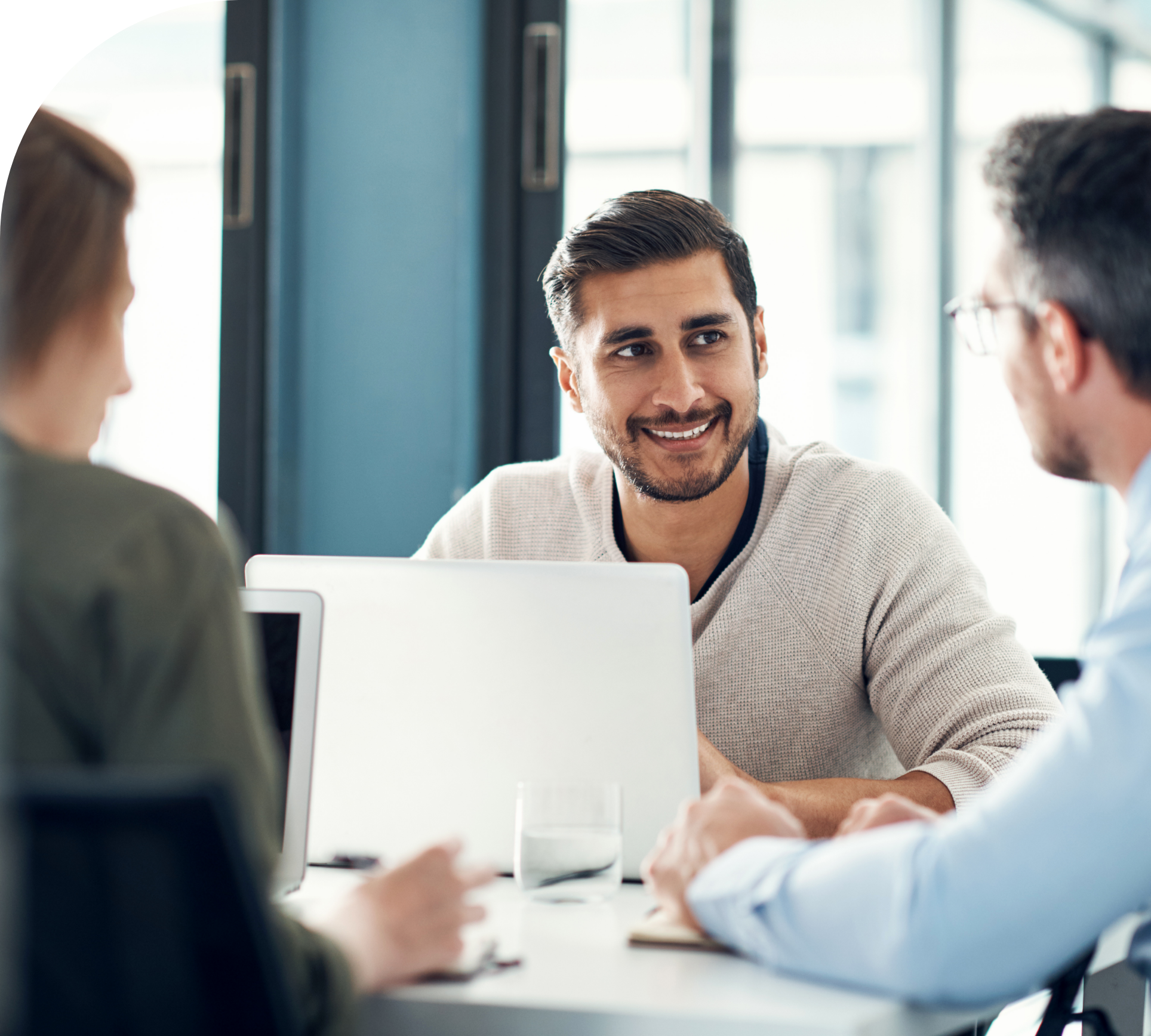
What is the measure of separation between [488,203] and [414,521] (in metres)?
0.73

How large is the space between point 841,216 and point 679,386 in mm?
3940

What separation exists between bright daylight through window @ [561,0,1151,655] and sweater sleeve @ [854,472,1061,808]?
551mm

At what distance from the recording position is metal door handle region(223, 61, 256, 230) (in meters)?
2.70

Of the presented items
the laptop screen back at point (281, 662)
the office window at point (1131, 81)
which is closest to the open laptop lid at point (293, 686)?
the laptop screen back at point (281, 662)

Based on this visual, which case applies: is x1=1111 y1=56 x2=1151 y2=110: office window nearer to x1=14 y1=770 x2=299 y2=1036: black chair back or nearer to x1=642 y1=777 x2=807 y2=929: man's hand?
x1=642 y1=777 x2=807 y2=929: man's hand

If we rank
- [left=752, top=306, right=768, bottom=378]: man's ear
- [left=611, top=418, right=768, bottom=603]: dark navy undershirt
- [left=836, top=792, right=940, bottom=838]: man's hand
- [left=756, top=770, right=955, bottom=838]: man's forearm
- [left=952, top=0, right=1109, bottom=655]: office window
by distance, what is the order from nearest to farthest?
[left=836, top=792, right=940, bottom=838]: man's hand
[left=756, top=770, right=955, bottom=838]: man's forearm
[left=611, top=418, right=768, bottom=603]: dark navy undershirt
[left=752, top=306, right=768, bottom=378]: man's ear
[left=952, top=0, right=1109, bottom=655]: office window

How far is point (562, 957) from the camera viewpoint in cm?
96

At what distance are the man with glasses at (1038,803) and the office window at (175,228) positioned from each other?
2.06 m

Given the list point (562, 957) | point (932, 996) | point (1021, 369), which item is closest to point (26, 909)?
point (562, 957)

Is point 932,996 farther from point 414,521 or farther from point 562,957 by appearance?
point 414,521

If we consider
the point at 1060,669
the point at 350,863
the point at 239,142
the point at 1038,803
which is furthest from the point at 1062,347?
the point at 239,142

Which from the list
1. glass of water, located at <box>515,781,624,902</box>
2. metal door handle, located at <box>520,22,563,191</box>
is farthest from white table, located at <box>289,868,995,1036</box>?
metal door handle, located at <box>520,22,563,191</box>

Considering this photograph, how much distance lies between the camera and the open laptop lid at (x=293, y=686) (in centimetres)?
111

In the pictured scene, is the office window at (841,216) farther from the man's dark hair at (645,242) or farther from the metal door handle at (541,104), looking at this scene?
the metal door handle at (541,104)
